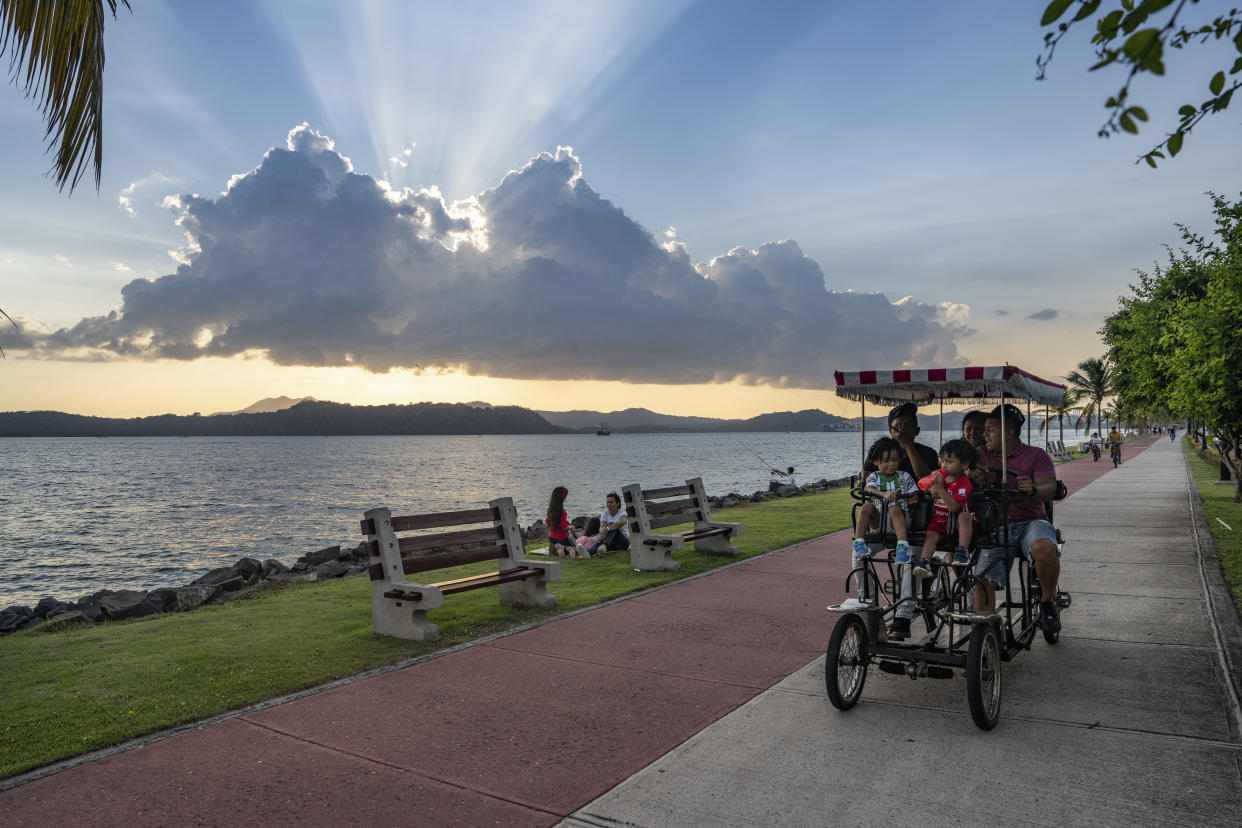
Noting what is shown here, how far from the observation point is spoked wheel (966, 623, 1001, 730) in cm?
486

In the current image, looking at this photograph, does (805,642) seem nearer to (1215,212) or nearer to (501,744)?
(501,744)

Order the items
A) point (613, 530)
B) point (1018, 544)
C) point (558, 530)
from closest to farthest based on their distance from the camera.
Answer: point (1018, 544)
point (558, 530)
point (613, 530)

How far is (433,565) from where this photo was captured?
27.7 ft

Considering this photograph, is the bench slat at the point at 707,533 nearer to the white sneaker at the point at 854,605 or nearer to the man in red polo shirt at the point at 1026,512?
the man in red polo shirt at the point at 1026,512

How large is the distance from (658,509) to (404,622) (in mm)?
5696

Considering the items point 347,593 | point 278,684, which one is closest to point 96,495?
point 347,593

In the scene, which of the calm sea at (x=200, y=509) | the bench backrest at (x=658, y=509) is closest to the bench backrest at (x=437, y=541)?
the bench backrest at (x=658, y=509)

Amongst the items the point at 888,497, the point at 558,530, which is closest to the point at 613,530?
the point at 558,530

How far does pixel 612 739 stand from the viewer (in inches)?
200

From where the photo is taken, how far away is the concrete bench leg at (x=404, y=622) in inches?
303

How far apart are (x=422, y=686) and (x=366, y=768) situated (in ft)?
5.18

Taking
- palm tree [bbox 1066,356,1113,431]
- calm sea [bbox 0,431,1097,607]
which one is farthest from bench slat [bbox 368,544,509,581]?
palm tree [bbox 1066,356,1113,431]

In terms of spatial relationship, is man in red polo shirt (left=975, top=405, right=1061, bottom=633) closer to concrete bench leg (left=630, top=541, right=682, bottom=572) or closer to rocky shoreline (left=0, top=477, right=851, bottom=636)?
concrete bench leg (left=630, top=541, right=682, bottom=572)

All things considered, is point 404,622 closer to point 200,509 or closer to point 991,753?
point 991,753
